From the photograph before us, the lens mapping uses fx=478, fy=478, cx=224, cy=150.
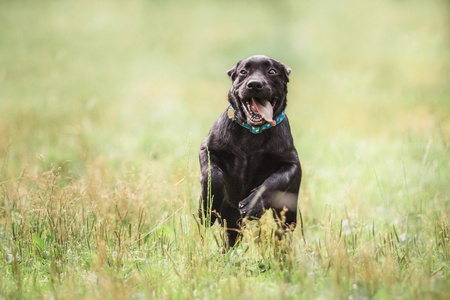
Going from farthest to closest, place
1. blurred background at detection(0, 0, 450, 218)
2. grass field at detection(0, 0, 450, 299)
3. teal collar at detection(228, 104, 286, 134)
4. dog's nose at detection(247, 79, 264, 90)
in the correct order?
blurred background at detection(0, 0, 450, 218) < teal collar at detection(228, 104, 286, 134) < dog's nose at detection(247, 79, 264, 90) < grass field at detection(0, 0, 450, 299)

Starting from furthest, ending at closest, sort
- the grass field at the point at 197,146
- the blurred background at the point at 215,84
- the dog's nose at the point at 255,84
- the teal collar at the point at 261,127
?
the blurred background at the point at 215,84 → the teal collar at the point at 261,127 → the dog's nose at the point at 255,84 → the grass field at the point at 197,146

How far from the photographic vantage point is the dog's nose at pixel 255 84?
3.40m

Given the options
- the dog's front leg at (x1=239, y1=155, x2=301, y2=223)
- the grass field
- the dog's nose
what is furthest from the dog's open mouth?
the grass field

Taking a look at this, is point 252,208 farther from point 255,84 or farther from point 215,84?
point 215,84

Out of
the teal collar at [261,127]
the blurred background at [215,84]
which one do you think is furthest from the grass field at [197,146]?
the teal collar at [261,127]

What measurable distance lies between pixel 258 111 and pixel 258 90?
6.2 inches

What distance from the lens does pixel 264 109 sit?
11.5 feet

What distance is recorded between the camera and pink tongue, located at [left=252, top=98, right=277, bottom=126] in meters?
3.46

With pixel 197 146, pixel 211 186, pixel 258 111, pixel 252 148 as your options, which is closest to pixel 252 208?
pixel 211 186

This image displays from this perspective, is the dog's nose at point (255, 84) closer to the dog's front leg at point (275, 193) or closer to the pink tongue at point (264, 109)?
the pink tongue at point (264, 109)

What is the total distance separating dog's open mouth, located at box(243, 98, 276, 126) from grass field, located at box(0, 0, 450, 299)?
55cm

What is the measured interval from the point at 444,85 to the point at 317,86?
3095 mm

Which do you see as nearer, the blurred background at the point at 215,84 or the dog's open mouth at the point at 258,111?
the dog's open mouth at the point at 258,111

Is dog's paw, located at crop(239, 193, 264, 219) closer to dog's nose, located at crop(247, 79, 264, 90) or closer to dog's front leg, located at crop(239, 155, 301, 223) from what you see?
dog's front leg, located at crop(239, 155, 301, 223)
